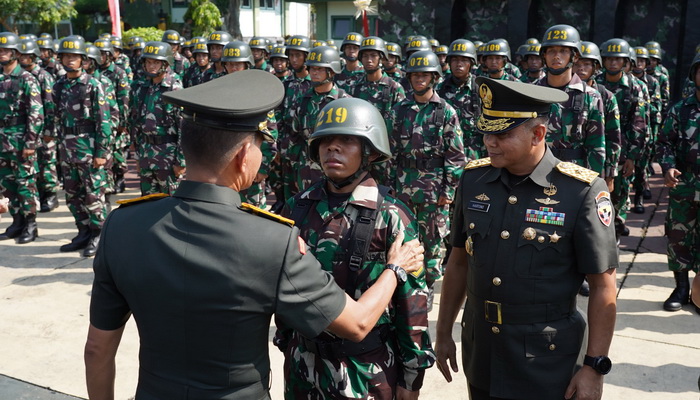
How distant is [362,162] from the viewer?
9.21 ft

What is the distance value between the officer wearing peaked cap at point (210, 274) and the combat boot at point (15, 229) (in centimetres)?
707

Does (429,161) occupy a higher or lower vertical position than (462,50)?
lower

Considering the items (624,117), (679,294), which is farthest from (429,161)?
(624,117)

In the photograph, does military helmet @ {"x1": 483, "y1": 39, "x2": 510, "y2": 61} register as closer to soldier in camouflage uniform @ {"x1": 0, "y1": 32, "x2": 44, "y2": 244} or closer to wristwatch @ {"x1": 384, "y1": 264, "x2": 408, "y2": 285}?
soldier in camouflage uniform @ {"x1": 0, "y1": 32, "x2": 44, "y2": 244}

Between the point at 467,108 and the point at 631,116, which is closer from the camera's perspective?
the point at 467,108

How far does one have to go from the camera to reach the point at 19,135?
7.90 metres

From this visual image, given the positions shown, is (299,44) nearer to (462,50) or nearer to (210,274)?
(462,50)

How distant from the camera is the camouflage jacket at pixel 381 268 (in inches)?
102

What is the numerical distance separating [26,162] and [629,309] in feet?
23.1

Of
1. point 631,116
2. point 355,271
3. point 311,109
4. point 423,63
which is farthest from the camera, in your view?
point 631,116

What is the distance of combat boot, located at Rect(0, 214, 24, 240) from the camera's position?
8.17 metres

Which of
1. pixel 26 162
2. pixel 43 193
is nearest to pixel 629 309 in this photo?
pixel 26 162

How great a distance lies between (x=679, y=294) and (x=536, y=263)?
385cm

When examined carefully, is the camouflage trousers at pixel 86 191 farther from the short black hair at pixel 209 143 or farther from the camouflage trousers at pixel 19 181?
the short black hair at pixel 209 143
